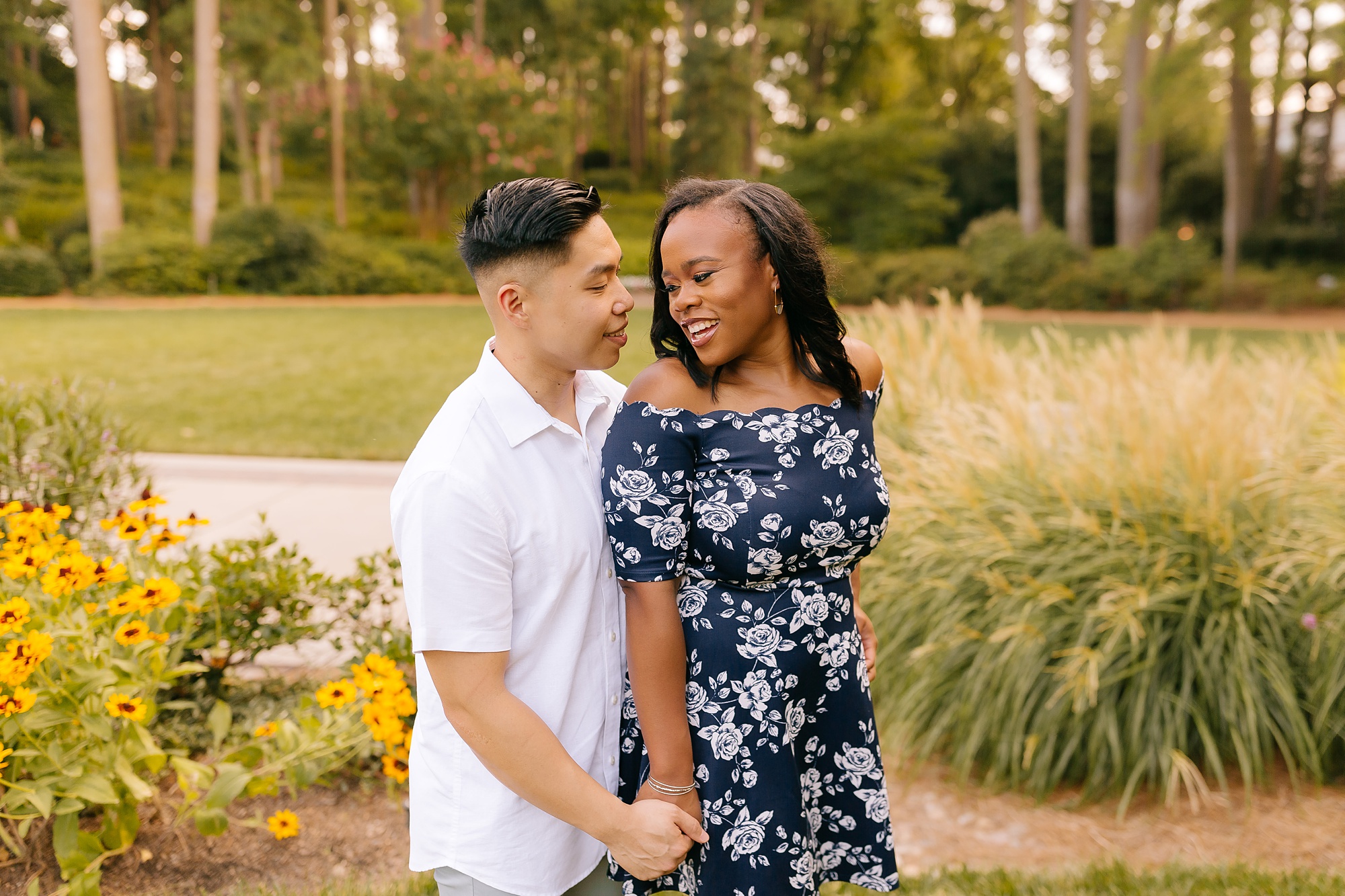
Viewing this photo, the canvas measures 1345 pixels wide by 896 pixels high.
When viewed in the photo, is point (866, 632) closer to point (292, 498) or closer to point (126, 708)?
point (126, 708)

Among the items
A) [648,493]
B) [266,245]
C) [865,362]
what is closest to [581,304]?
[648,493]

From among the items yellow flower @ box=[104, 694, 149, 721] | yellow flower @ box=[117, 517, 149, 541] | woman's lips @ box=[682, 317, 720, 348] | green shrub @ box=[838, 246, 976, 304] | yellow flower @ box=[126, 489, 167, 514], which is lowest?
yellow flower @ box=[104, 694, 149, 721]

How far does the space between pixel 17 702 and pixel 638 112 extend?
42.4 m

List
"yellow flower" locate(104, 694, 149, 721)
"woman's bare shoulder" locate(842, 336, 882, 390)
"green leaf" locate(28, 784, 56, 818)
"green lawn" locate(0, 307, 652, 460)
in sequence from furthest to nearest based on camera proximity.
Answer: "green lawn" locate(0, 307, 652, 460)
"yellow flower" locate(104, 694, 149, 721)
"green leaf" locate(28, 784, 56, 818)
"woman's bare shoulder" locate(842, 336, 882, 390)

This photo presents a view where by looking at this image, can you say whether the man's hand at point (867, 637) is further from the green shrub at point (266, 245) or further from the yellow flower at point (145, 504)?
the green shrub at point (266, 245)

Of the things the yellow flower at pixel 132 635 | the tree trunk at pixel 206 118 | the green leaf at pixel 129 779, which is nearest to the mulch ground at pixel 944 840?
the green leaf at pixel 129 779

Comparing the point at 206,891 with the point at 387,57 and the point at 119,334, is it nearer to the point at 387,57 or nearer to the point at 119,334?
the point at 119,334

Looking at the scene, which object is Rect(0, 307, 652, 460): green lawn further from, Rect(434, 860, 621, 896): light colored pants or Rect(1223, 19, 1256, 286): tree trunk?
Rect(1223, 19, 1256, 286): tree trunk

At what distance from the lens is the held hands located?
1623mm

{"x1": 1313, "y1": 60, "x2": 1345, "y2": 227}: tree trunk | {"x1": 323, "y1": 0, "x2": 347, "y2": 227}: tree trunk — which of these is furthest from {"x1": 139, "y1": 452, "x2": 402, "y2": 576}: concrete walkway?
{"x1": 1313, "y1": 60, "x2": 1345, "y2": 227}: tree trunk

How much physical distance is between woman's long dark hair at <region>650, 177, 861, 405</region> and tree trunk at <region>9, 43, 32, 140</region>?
40.5 m

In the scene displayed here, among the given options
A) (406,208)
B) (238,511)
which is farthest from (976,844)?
(406,208)

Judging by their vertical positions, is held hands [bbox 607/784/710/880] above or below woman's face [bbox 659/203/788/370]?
below

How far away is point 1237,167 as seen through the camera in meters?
20.5
